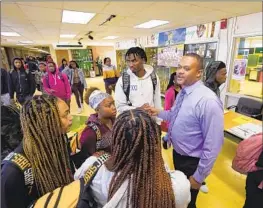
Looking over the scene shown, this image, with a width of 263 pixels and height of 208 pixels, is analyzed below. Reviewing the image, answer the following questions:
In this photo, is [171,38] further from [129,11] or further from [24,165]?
[24,165]

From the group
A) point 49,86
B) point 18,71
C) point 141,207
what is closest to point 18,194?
point 141,207

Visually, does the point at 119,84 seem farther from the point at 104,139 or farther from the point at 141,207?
the point at 141,207

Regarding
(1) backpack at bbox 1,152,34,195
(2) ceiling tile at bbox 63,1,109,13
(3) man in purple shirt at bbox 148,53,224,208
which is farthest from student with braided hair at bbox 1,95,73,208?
(3) man in purple shirt at bbox 148,53,224,208

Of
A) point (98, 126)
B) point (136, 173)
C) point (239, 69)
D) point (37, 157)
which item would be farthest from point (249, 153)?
point (98, 126)

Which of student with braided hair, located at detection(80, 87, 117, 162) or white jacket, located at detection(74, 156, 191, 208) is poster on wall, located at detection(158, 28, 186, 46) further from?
white jacket, located at detection(74, 156, 191, 208)

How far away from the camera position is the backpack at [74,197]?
603 millimetres

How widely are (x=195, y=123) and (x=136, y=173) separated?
57 cm

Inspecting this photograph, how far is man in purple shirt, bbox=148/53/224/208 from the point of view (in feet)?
3.02

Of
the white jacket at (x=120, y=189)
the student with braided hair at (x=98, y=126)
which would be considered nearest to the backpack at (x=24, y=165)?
the white jacket at (x=120, y=189)

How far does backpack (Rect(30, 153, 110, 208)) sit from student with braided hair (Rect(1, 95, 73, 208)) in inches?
4.7

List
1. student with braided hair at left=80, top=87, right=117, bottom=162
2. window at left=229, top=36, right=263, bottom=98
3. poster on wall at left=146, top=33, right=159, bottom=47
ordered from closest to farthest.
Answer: window at left=229, top=36, right=263, bottom=98
student with braided hair at left=80, top=87, right=117, bottom=162
poster on wall at left=146, top=33, right=159, bottom=47

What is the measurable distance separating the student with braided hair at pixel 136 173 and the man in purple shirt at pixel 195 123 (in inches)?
16.6

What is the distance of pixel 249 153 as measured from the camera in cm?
44

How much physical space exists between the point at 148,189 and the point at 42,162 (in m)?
0.50
